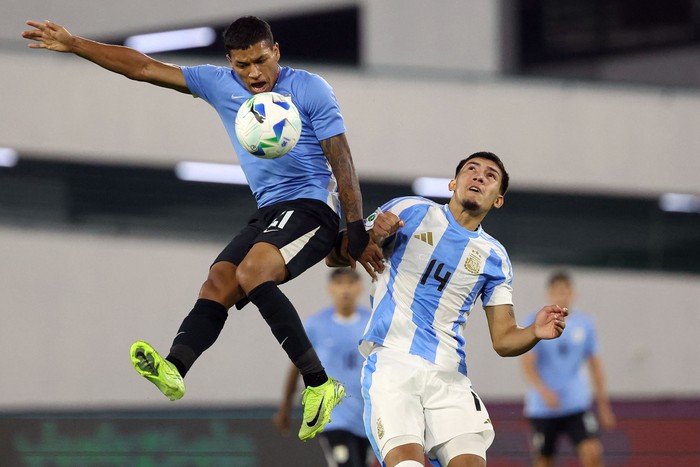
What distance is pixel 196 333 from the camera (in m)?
5.41

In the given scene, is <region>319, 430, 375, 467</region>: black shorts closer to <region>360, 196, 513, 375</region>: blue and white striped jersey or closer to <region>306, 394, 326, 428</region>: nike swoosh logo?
<region>360, 196, 513, 375</region>: blue and white striped jersey

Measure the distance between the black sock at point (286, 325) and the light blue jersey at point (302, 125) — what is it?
54 centimetres

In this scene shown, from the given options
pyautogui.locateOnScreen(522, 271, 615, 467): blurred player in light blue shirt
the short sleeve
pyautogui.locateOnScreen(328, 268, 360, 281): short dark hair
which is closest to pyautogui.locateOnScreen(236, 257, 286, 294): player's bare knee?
the short sleeve

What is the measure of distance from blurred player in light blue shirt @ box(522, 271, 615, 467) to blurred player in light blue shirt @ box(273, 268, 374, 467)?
2030 mm

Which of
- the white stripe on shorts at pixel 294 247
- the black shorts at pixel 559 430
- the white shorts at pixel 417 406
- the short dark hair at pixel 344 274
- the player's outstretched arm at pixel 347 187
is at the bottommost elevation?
the black shorts at pixel 559 430

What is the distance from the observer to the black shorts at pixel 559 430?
988cm

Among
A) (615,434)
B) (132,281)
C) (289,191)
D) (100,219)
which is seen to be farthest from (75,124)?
(289,191)

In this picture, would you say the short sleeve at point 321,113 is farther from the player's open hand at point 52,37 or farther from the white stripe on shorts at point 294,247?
the player's open hand at point 52,37

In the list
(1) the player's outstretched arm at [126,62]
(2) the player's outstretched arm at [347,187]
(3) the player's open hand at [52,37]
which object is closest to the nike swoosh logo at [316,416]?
(2) the player's outstretched arm at [347,187]

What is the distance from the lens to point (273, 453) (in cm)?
1041

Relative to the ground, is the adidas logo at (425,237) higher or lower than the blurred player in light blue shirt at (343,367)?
higher

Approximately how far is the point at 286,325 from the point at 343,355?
331cm

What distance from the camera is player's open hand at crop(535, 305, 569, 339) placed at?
545cm

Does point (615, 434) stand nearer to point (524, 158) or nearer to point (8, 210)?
point (524, 158)
